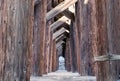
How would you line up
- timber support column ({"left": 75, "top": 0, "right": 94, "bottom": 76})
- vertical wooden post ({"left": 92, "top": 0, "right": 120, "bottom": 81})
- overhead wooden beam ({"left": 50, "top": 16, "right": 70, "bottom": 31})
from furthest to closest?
overhead wooden beam ({"left": 50, "top": 16, "right": 70, "bottom": 31}) → timber support column ({"left": 75, "top": 0, "right": 94, "bottom": 76}) → vertical wooden post ({"left": 92, "top": 0, "right": 120, "bottom": 81})

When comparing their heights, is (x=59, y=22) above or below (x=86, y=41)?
above

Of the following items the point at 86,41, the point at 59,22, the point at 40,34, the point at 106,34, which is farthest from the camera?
the point at 59,22

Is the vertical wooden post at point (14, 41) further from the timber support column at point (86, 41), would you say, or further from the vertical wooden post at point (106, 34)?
the timber support column at point (86, 41)

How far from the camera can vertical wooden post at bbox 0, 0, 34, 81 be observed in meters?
2.10

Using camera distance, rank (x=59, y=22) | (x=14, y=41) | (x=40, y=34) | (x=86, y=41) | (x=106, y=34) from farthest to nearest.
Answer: (x=59, y=22) < (x=40, y=34) < (x=86, y=41) < (x=106, y=34) < (x=14, y=41)

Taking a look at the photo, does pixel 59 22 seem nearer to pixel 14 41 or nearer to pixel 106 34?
pixel 106 34

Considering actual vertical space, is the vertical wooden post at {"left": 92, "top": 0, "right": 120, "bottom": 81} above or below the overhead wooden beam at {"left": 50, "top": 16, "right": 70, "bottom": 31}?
below

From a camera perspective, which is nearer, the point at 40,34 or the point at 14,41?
the point at 14,41

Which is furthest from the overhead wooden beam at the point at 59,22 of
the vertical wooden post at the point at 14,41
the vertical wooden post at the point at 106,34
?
the vertical wooden post at the point at 14,41

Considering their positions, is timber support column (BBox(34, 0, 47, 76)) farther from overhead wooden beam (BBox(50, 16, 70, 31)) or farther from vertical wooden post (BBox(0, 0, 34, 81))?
overhead wooden beam (BBox(50, 16, 70, 31))

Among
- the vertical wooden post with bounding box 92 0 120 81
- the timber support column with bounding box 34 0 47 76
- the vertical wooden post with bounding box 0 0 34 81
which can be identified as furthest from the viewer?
the timber support column with bounding box 34 0 47 76

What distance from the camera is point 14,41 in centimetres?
214

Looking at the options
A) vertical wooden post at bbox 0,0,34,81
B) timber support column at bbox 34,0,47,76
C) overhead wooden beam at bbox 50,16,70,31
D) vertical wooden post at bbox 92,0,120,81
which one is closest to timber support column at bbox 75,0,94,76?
timber support column at bbox 34,0,47,76

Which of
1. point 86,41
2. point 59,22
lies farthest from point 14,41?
point 59,22
